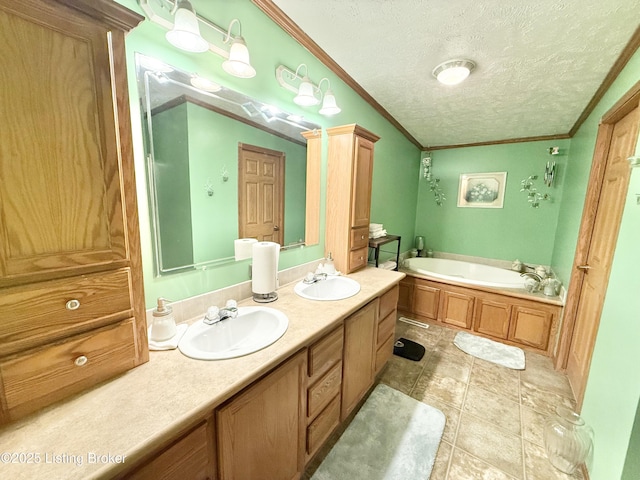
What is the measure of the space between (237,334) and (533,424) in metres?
2.06

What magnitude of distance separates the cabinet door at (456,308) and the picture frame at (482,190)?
4.98 ft

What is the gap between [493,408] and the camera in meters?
1.81

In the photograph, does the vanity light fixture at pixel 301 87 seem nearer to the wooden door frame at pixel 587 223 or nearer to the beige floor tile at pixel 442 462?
the wooden door frame at pixel 587 223

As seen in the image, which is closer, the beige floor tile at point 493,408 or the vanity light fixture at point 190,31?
the vanity light fixture at point 190,31

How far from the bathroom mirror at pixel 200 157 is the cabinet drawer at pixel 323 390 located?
0.82 metres

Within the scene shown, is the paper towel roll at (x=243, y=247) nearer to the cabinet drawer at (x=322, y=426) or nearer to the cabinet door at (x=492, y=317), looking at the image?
the cabinet drawer at (x=322, y=426)

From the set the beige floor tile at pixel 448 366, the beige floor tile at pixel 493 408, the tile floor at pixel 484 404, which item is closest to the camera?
the tile floor at pixel 484 404

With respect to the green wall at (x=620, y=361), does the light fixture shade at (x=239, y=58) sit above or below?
above

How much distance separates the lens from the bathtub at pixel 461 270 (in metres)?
3.22

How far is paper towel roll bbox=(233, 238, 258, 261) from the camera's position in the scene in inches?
56.5

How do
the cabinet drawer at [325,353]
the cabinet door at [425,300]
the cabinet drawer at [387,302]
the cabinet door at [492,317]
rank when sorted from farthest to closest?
the cabinet door at [425,300] → the cabinet door at [492,317] → the cabinet drawer at [387,302] → the cabinet drawer at [325,353]

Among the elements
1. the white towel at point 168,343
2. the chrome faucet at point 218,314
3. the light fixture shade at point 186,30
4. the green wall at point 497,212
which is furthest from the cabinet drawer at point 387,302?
the green wall at point 497,212

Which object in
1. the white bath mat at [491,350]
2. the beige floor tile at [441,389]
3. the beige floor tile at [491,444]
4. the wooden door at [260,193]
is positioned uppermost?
the wooden door at [260,193]

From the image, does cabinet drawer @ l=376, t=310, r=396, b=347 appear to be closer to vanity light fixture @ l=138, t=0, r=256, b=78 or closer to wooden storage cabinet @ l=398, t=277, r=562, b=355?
wooden storage cabinet @ l=398, t=277, r=562, b=355
